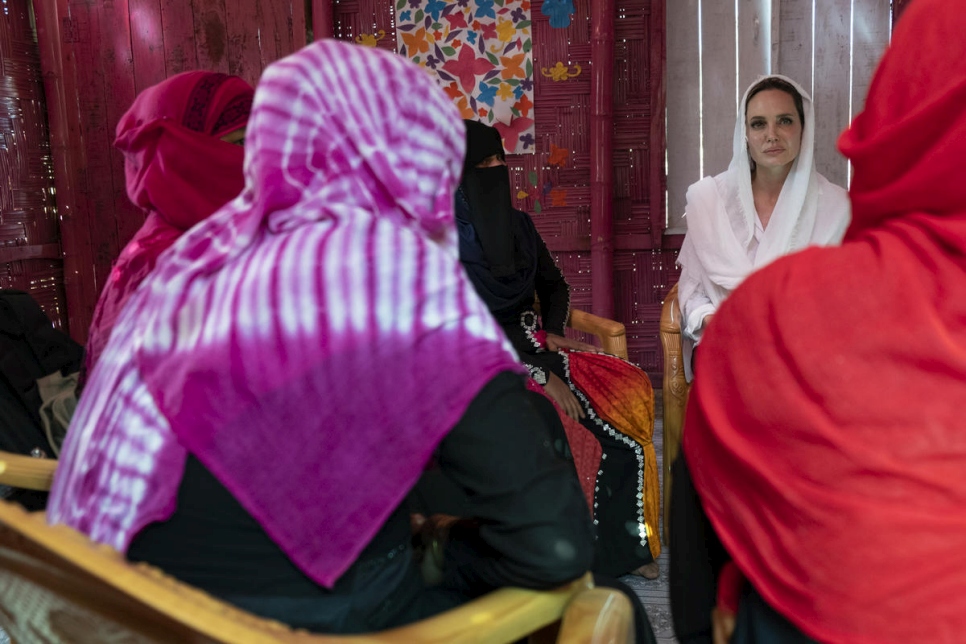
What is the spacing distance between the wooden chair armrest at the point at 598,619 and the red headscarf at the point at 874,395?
14cm

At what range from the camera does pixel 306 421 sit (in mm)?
825

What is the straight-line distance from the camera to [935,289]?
2.52ft

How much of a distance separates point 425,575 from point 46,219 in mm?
3743

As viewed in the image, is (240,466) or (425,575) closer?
(240,466)

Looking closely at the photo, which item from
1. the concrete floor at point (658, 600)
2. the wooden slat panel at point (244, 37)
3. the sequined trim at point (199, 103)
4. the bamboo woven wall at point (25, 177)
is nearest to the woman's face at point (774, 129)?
the concrete floor at point (658, 600)

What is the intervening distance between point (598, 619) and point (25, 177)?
3988mm

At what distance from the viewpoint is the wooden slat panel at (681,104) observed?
3.75 metres

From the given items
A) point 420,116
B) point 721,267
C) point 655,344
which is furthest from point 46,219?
point 420,116

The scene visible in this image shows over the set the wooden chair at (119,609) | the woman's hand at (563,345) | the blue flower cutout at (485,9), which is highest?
the blue flower cutout at (485,9)

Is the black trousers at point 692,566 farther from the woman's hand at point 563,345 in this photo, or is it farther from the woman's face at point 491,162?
the woman's face at point 491,162

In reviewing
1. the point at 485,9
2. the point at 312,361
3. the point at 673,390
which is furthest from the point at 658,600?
the point at 485,9

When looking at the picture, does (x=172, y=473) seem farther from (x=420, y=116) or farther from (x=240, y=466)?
(x=420, y=116)

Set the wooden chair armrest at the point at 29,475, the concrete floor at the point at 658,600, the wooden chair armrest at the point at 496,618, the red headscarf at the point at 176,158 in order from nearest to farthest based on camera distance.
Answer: the wooden chair armrest at the point at 496,618, the wooden chair armrest at the point at 29,475, the red headscarf at the point at 176,158, the concrete floor at the point at 658,600

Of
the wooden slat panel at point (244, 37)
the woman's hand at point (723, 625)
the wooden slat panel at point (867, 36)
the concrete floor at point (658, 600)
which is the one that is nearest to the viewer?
the woman's hand at point (723, 625)
